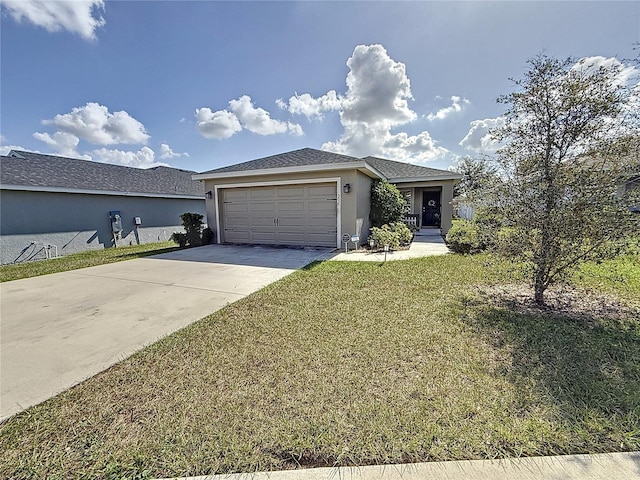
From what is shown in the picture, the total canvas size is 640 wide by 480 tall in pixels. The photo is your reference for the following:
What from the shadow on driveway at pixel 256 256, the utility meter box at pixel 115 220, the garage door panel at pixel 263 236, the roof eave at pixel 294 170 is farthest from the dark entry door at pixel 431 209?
the utility meter box at pixel 115 220

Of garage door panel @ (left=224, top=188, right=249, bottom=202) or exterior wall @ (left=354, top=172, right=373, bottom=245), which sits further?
garage door panel @ (left=224, top=188, right=249, bottom=202)

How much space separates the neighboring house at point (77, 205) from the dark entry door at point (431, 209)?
46.3ft

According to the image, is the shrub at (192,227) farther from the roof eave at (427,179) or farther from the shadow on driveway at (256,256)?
the roof eave at (427,179)

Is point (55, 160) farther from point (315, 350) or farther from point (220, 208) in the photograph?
point (315, 350)

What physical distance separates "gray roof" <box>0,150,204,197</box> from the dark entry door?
46.6 ft

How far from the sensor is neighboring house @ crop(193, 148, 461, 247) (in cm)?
916

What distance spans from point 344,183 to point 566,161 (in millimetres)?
5978

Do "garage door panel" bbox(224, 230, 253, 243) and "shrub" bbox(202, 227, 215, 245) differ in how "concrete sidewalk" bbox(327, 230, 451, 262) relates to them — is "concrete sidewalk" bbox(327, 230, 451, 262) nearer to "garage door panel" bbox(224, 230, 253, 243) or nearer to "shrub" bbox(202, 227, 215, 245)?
"garage door panel" bbox(224, 230, 253, 243)

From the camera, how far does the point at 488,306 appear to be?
419 cm

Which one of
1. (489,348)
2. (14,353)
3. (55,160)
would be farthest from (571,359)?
(55,160)

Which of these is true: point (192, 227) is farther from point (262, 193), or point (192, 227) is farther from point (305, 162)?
point (305, 162)

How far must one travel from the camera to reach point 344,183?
29.8 feet

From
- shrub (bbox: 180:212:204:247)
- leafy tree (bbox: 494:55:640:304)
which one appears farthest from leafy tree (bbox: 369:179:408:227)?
shrub (bbox: 180:212:204:247)

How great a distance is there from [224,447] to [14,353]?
304cm
